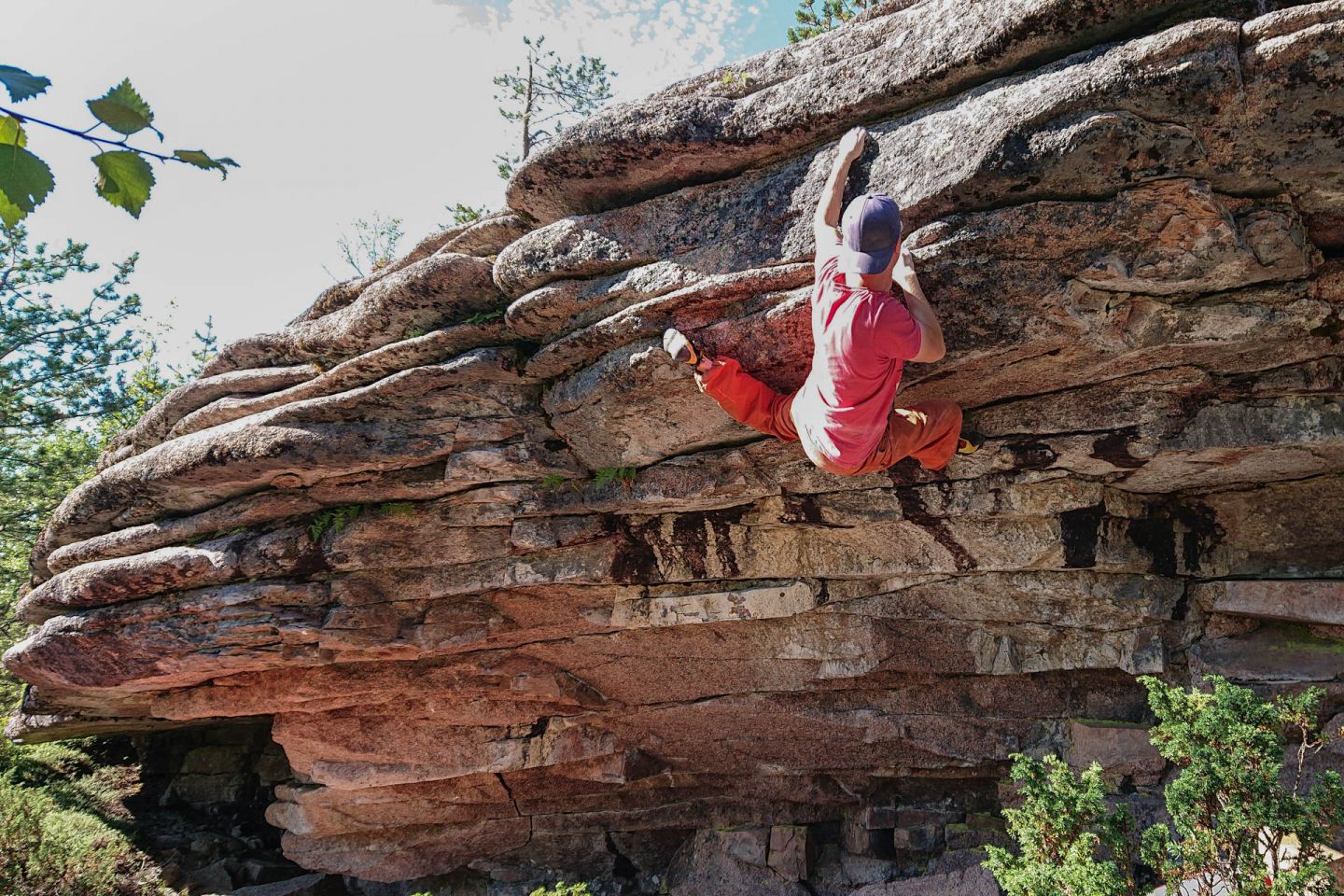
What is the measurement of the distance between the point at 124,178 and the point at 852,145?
184 inches

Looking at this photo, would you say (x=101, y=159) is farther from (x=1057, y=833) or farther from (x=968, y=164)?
(x=1057, y=833)

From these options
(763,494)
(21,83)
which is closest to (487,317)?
(763,494)

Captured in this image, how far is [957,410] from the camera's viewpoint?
610 cm

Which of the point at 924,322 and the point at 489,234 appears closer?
the point at 924,322

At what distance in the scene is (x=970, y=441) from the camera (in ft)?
21.2

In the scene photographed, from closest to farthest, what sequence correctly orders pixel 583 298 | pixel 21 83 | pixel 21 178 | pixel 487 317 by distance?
pixel 21 83
pixel 21 178
pixel 583 298
pixel 487 317

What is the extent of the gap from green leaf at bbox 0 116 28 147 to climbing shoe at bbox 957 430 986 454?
Answer: 5898 mm

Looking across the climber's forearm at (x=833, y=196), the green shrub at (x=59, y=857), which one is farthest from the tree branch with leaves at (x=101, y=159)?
the green shrub at (x=59, y=857)

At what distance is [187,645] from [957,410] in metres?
8.28

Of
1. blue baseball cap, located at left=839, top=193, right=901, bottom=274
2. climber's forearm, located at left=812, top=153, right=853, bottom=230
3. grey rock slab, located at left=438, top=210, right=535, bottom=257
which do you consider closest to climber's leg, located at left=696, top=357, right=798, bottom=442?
climber's forearm, located at left=812, top=153, right=853, bottom=230

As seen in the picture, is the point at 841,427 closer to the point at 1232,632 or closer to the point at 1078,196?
the point at 1078,196

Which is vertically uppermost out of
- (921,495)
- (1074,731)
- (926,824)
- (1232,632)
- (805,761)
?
(921,495)

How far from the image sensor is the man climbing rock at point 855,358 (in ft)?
16.1

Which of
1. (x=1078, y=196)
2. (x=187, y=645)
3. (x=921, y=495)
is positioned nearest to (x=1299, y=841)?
(x=921, y=495)
